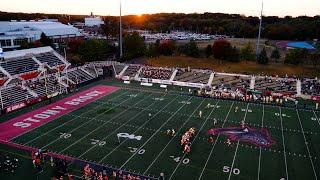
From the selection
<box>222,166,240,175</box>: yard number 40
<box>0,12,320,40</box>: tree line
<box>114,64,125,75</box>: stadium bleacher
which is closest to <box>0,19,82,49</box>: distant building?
<box>0,12,320,40</box>: tree line

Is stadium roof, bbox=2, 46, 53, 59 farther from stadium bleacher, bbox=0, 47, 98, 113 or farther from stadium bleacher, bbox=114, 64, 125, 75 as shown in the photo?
stadium bleacher, bbox=114, 64, 125, 75

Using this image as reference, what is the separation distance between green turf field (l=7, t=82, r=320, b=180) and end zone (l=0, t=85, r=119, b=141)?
114cm

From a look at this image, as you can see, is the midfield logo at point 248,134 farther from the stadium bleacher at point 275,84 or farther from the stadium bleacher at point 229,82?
the stadium bleacher at point 275,84

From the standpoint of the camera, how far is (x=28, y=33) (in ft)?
282

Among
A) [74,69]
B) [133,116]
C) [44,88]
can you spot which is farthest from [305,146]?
[74,69]

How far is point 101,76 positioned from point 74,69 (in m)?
4.42

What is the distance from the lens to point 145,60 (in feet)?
212

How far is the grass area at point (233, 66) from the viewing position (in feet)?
179

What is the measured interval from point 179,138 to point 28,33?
237ft

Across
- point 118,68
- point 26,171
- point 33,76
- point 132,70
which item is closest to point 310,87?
point 132,70

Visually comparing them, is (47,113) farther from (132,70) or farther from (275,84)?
(275,84)

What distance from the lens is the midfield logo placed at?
1057 inches

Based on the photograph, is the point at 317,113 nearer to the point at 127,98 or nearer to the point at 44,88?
the point at 127,98

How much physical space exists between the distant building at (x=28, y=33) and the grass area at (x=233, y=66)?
37214 millimetres
